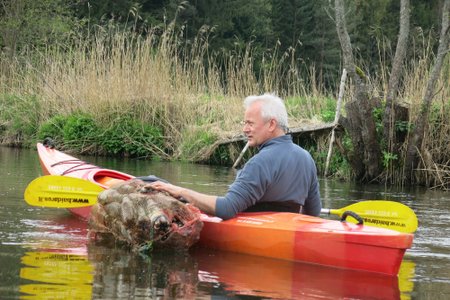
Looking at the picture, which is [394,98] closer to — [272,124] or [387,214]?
[387,214]

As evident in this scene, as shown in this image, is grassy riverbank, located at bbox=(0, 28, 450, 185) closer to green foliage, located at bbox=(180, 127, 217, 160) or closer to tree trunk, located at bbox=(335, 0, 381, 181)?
green foliage, located at bbox=(180, 127, 217, 160)

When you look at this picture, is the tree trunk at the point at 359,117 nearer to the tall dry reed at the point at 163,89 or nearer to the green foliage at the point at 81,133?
the tall dry reed at the point at 163,89

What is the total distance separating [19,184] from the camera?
Result: 10617 millimetres

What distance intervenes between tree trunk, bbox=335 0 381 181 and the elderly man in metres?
6.12

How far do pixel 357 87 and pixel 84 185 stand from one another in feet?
18.0

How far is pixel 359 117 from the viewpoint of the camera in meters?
12.8

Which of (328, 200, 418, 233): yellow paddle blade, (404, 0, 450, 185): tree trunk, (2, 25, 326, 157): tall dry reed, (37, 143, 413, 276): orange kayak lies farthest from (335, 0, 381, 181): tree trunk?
(37, 143, 413, 276): orange kayak

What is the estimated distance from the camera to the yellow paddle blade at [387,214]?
7434 mm

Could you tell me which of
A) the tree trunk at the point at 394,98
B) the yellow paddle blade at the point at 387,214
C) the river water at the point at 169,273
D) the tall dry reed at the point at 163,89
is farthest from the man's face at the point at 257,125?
the tall dry reed at the point at 163,89

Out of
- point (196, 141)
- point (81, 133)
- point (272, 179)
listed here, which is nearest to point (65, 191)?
point (272, 179)

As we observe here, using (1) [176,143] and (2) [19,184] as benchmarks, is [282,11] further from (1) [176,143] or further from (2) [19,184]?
(2) [19,184]

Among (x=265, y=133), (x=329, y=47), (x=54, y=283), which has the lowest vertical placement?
(x=54, y=283)

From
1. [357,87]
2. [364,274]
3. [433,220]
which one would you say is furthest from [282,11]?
[364,274]

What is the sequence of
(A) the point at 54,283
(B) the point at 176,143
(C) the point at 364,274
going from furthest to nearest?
(B) the point at 176,143, (C) the point at 364,274, (A) the point at 54,283
